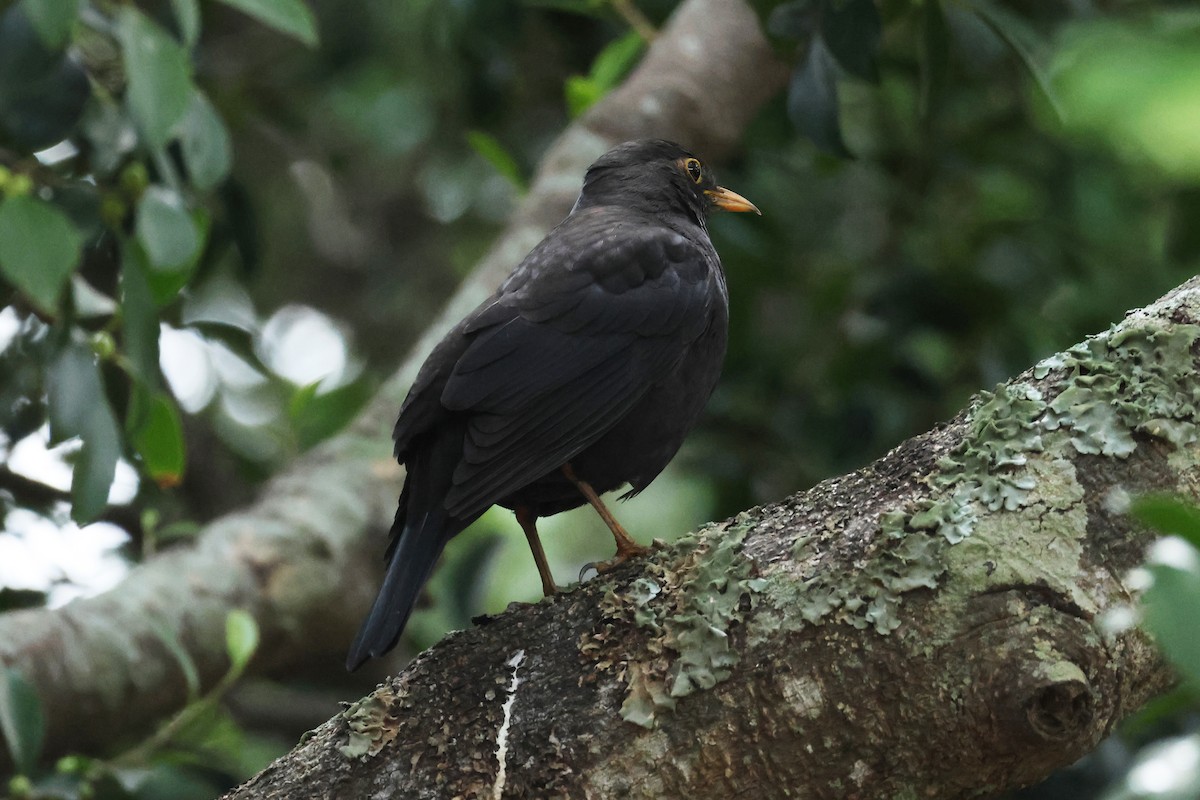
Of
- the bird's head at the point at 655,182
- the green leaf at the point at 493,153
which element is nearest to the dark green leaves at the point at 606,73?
the green leaf at the point at 493,153

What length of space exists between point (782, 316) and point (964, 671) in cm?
341

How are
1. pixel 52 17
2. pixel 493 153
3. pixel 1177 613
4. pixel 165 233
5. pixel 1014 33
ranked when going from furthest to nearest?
pixel 493 153 < pixel 1014 33 < pixel 165 233 < pixel 52 17 < pixel 1177 613

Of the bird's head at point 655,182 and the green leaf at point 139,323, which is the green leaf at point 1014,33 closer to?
the bird's head at point 655,182

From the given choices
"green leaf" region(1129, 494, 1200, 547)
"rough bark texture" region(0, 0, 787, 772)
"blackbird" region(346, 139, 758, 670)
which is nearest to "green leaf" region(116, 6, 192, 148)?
"blackbird" region(346, 139, 758, 670)

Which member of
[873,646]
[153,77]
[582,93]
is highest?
[582,93]

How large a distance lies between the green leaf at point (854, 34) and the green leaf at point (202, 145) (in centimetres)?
159

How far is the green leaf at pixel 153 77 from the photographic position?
2.71 metres

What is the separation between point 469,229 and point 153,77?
190 inches

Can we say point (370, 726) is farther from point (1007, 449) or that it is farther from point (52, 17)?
point (52, 17)

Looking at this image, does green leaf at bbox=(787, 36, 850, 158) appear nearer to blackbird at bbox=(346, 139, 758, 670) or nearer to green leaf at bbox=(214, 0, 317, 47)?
blackbird at bbox=(346, 139, 758, 670)

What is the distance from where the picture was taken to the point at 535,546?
10.9ft

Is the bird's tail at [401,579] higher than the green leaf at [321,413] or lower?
lower

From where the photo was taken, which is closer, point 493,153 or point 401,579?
point 401,579

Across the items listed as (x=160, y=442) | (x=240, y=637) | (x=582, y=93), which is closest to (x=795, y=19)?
(x=582, y=93)
